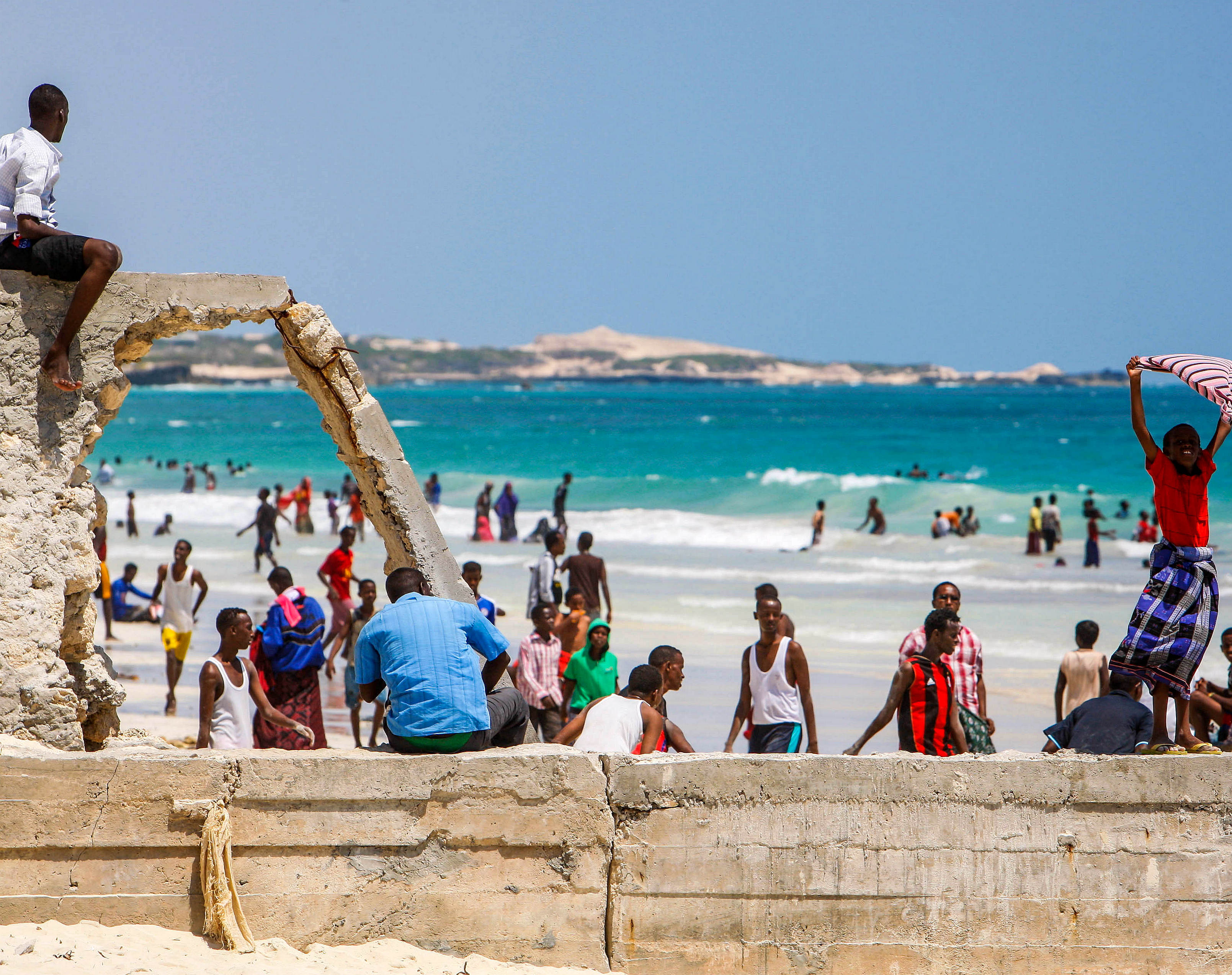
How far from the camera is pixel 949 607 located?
7.13 m

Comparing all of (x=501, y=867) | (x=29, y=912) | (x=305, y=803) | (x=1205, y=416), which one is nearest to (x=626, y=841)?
(x=501, y=867)

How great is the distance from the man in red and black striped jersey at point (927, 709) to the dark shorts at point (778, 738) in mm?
1437

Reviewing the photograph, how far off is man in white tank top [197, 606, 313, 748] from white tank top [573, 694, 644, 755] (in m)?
2.07

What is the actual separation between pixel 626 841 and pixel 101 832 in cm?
220

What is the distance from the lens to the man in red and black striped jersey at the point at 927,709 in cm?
594

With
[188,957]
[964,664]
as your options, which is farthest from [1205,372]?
[188,957]

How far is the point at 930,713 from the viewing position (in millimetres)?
5957

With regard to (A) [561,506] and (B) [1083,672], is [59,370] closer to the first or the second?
(B) [1083,672]

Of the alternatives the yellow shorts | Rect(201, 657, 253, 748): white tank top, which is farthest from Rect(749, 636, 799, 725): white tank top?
the yellow shorts

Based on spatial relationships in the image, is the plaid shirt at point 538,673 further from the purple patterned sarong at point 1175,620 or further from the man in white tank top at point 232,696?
the purple patterned sarong at point 1175,620

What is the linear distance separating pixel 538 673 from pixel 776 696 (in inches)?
78.3

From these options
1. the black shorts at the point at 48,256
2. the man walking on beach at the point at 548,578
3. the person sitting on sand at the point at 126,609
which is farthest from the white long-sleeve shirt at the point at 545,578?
the black shorts at the point at 48,256

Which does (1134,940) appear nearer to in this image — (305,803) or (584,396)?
(305,803)

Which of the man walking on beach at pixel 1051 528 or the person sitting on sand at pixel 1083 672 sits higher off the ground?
the man walking on beach at pixel 1051 528
